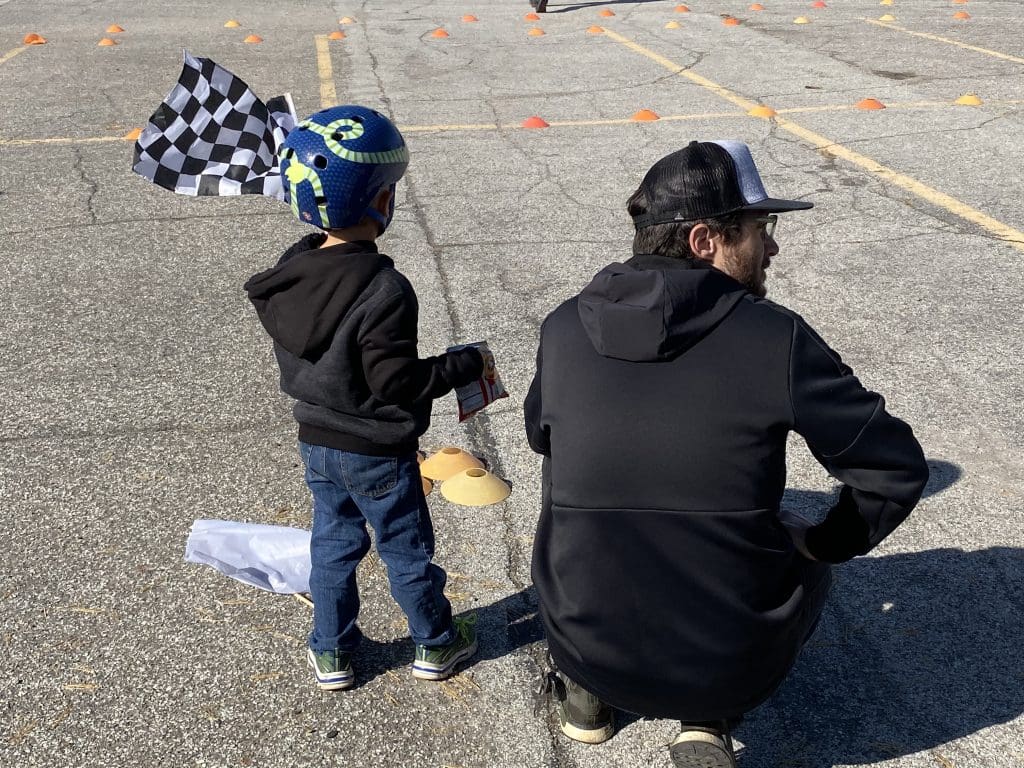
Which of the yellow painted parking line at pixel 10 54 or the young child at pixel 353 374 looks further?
the yellow painted parking line at pixel 10 54

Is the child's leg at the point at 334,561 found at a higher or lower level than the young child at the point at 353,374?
lower

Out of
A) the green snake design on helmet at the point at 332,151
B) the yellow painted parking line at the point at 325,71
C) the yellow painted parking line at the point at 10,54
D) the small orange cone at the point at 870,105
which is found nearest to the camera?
the green snake design on helmet at the point at 332,151

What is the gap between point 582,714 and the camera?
8.46 ft

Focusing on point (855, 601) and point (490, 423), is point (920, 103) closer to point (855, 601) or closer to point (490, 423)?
point (490, 423)

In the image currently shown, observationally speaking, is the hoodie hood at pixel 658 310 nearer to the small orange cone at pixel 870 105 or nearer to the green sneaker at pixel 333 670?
the green sneaker at pixel 333 670

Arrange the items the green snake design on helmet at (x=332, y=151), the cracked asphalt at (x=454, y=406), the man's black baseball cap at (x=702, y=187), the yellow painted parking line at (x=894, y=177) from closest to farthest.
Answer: the man's black baseball cap at (x=702, y=187)
the green snake design on helmet at (x=332, y=151)
the cracked asphalt at (x=454, y=406)
the yellow painted parking line at (x=894, y=177)

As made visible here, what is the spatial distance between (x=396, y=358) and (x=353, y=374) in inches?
5.3

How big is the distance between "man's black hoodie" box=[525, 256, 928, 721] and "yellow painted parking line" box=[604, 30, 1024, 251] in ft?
14.3

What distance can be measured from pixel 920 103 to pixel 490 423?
682cm

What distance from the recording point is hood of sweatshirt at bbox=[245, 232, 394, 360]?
8.04 ft

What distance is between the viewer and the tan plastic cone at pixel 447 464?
149 inches

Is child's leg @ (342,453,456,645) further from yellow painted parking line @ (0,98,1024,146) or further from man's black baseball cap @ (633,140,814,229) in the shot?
yellow painted parking line @ (0,98,1024,146)

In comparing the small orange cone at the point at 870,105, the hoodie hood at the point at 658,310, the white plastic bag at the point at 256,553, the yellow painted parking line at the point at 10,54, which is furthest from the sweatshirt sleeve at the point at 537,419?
the yellow painted parking line at the point at 10,54

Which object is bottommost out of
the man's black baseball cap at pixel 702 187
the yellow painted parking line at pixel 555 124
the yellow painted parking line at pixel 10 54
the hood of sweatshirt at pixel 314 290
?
the yellow painted parking line at pixel 10 54
